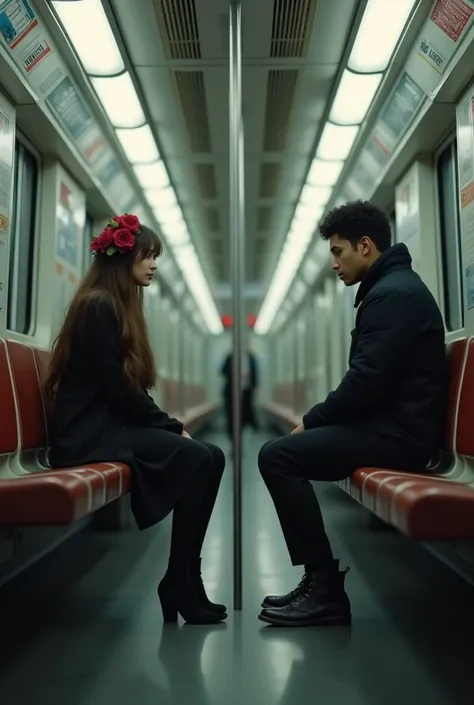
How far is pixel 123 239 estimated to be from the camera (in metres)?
2.77

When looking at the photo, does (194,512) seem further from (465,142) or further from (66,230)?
(66,230)

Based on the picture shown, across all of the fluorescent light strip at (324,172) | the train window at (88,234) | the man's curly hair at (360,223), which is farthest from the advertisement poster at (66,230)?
the man's curly hair at (360,223)

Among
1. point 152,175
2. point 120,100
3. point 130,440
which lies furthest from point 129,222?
point 152,175

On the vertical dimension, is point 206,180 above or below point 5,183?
above

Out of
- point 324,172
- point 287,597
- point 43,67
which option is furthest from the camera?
point 324,172

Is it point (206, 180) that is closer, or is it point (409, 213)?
point (409, 213)

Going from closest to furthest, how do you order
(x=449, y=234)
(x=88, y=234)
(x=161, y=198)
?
(x=449, y=234) < (x=88, y=234) < (x=161, y=198)

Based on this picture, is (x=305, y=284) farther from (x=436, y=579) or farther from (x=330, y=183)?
(x=436, y=579)

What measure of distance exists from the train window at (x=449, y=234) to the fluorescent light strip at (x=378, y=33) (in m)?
0.70

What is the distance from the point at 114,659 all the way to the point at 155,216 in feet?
18.9

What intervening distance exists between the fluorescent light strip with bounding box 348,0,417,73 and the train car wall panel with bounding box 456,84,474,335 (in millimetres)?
512

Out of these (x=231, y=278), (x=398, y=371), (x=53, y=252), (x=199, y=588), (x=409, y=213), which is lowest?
(x=199, y=588)

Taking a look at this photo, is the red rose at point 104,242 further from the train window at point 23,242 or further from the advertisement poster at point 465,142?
the advertisement poster at point 465,142

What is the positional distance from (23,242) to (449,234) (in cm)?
271
